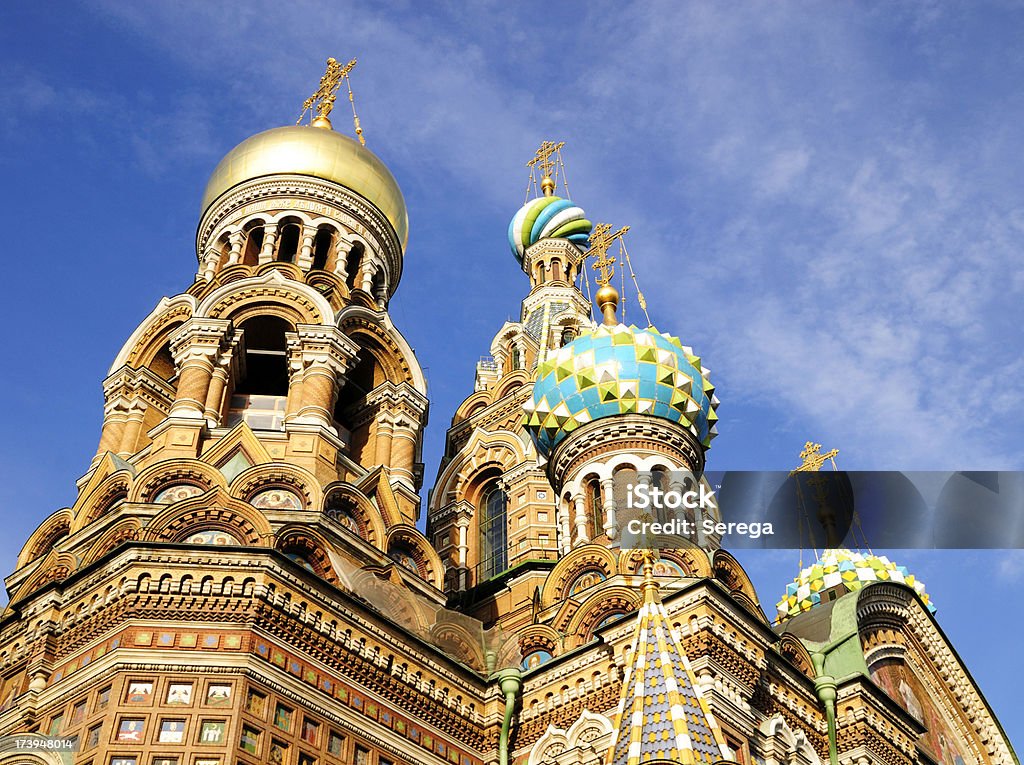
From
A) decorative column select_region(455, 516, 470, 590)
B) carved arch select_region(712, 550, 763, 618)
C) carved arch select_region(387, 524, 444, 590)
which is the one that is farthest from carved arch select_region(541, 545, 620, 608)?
decorative column select_region(455, 516, 470, 590)

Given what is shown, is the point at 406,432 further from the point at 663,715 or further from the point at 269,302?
the point at 663,715

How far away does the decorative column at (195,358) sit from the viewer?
44.5 ft

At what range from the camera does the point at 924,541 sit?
33.4 ft

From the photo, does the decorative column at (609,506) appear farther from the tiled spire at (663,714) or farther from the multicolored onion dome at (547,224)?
the multicolored onion dome at (547,224)

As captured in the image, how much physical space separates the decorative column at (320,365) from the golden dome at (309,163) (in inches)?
138

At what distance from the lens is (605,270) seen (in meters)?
18.1

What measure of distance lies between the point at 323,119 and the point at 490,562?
22.5 feet

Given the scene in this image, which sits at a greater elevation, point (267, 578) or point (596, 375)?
point (596, 375)

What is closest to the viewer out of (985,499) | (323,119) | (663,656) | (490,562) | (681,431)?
(663,656)

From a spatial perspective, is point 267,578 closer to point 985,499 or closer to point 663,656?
point 663,656

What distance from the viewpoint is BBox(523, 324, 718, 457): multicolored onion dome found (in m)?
14.6

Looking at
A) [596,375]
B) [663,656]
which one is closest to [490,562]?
[596,375]

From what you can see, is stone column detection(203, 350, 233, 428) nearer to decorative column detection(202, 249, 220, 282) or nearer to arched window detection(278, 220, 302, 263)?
decorative column detection(202, 249, 220, 282)

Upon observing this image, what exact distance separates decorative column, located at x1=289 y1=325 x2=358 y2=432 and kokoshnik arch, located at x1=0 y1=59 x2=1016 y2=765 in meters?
0.03
